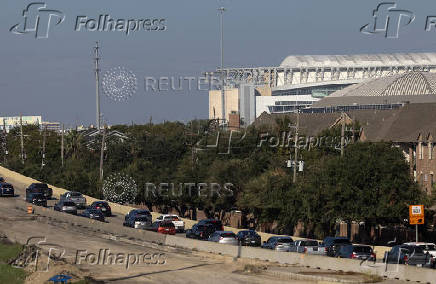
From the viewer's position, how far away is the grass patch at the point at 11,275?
44.8 meters

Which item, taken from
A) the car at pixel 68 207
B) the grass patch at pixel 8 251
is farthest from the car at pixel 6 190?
the grass patch at pixel 8 251

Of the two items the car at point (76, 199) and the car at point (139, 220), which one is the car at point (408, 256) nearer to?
the car at point (139, 220)

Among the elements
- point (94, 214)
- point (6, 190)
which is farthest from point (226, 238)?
point (6, 190)

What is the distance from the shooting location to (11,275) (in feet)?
152

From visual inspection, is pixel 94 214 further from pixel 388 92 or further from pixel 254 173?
pixel 388 92

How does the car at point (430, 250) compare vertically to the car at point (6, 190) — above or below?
below

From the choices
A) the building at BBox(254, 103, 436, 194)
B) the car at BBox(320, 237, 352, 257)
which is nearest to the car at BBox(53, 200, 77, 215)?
the building at BBox(254, 103, 436, 194)

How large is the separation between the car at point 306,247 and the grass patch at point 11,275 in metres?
15.5

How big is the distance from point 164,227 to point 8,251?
14.7m

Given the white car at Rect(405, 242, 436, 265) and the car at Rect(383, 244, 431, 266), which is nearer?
the car at Rect(383, 244, 431, 266)

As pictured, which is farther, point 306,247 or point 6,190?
point 6,190

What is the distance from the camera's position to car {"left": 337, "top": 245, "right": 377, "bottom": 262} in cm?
4497

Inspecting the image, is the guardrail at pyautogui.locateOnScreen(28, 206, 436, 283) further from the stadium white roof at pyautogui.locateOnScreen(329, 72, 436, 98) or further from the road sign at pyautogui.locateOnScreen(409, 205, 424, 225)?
the stadium white roof at pyautogui.locateOnScreen(329, 72, 436, 98)

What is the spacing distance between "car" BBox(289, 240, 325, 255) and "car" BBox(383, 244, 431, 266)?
25.7 ft
